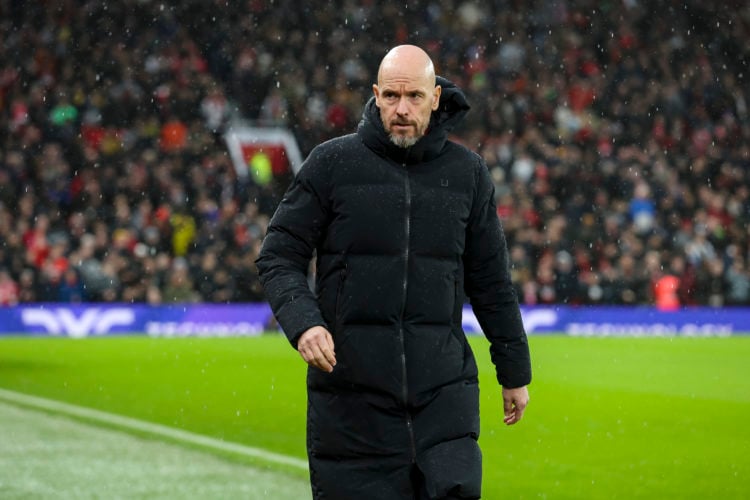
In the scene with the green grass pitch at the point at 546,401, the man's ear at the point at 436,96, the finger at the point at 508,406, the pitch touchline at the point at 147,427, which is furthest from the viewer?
the pitch touchline at the point at 147,427

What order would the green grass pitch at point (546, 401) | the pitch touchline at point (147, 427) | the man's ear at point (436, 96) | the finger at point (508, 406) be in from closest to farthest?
the man's ear at point (436, 96) < the finger at point (508, 406) < the green grass pitch at point (546, 401) < the pitch touchline at point (147, 427)

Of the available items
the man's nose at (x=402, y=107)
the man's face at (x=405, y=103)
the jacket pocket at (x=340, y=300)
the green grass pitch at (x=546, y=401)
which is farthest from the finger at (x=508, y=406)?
the green grass pitch at (x=546, y=401)

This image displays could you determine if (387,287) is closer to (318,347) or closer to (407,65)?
(318,347)

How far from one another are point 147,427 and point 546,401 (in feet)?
13.7

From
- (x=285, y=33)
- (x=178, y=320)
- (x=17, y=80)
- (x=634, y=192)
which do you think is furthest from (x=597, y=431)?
(x=285, y=33)

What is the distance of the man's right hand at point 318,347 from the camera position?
393cm

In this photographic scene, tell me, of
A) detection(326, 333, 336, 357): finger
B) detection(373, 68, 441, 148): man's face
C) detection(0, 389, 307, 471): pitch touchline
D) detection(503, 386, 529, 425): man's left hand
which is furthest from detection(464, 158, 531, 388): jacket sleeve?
detection(0, 389, 307, 471): pitch touchline

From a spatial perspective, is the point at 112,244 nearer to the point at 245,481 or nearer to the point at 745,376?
the point at 745,376

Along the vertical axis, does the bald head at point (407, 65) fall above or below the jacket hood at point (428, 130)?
above

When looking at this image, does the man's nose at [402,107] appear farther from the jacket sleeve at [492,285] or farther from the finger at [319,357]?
the finger at [319,357]

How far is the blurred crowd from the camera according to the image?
2380 cm

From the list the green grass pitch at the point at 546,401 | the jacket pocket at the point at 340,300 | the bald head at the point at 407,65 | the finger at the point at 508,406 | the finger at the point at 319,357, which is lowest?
the green grass pitch at the point at 546,401

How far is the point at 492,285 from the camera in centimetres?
433

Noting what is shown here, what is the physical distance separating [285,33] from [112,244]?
8.89 m
